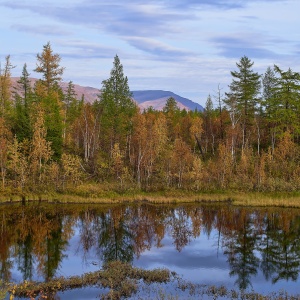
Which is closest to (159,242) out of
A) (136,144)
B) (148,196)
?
(148,196)

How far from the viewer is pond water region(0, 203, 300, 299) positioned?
84.2ft

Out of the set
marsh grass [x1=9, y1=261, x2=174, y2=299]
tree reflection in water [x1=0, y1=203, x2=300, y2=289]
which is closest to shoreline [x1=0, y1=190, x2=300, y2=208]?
tree reflection in water [x1=0, y1=203, x2=300, y2=289]

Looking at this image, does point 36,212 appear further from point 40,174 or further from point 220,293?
point 220,293

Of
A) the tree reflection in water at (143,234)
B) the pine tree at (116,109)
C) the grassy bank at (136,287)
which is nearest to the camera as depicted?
the grassy bank at (136,287)

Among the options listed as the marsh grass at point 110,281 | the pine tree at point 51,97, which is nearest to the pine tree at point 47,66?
the pine tree at point 51,97

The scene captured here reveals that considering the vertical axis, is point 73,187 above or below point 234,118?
below

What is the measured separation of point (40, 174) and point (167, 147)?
24777 mm

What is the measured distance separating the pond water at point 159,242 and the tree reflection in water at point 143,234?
6cm

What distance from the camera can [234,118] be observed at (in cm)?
7112

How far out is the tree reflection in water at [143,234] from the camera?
90.0 feet

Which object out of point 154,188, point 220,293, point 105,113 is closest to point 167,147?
point 105,113

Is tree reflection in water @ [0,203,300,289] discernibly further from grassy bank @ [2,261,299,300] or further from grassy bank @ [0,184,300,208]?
grassy bank @ [2,261,299,300]

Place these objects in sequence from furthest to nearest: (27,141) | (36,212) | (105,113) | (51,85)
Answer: (105,113) < (51,85) < (27,141) < (36,212)

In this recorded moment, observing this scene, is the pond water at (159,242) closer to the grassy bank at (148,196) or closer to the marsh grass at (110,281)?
the marsh grass at (110,281)
